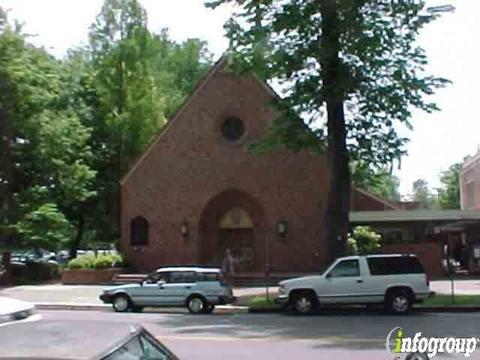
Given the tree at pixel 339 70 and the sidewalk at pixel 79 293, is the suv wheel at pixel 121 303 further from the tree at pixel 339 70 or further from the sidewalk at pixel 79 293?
the tree at pixel 339 70

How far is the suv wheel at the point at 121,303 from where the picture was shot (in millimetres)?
24859

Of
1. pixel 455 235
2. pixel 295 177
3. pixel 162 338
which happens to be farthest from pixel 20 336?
pixel 455 235

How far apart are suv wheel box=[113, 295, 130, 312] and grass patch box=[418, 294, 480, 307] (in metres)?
9.21

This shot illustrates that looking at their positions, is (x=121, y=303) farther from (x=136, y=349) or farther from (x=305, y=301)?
(x=136, y=349)

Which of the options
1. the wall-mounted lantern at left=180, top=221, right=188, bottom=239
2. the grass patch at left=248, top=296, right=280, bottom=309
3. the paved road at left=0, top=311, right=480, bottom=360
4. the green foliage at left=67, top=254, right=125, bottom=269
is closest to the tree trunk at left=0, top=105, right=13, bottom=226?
the green foliage at left=67, top=254, right=125, bottom=269

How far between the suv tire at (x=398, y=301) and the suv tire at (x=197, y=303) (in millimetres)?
5691

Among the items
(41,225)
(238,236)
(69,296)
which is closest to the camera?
(69,296)

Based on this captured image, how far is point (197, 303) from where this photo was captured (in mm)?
24516

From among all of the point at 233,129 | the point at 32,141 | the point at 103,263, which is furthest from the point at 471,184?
the point at 32,141

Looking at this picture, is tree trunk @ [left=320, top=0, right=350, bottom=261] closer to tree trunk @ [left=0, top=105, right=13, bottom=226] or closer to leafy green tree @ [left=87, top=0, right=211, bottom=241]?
tree trunk @ [left=0, top=105, right=13, bottom=226]

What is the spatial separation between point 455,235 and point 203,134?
20.8 metres

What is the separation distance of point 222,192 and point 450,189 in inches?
3214

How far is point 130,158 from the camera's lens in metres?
49.3

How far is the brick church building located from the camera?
38.4 metres
